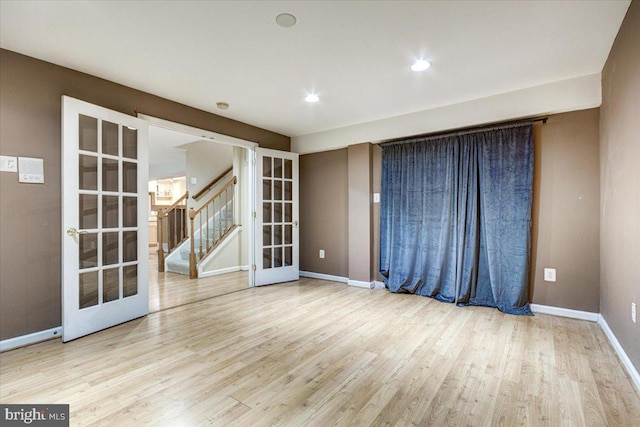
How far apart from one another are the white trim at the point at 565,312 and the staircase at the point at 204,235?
471cm

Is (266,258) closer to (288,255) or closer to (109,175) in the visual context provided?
(288,255)

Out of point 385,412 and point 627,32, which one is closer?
point 385,412

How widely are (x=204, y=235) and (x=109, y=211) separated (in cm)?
358

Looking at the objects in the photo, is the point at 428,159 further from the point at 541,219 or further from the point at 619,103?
the point at 619,103

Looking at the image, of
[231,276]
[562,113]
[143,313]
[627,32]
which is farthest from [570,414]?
[231,276]

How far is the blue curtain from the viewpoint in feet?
10.5

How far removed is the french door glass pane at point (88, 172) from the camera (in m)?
2.61

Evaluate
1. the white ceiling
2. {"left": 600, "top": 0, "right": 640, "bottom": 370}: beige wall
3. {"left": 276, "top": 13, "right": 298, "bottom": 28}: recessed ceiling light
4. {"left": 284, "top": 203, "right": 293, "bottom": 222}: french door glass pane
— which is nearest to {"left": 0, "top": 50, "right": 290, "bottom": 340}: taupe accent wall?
the white ceiling

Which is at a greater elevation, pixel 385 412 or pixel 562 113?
pixel 562 113

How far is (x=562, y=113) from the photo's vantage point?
3059 mm

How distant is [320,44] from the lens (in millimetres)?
2293

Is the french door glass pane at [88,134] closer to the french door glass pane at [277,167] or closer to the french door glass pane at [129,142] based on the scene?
the french door glass pane at [129,142]

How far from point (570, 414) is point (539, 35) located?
2415 mm

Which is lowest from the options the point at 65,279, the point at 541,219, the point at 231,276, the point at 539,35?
the point at 231,276
